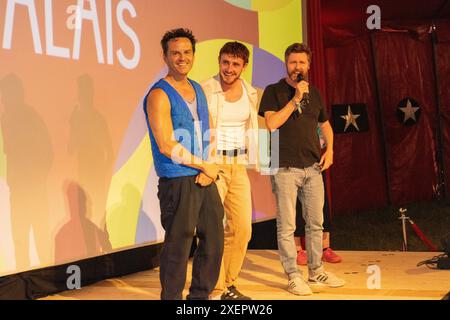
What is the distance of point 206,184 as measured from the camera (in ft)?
11.0

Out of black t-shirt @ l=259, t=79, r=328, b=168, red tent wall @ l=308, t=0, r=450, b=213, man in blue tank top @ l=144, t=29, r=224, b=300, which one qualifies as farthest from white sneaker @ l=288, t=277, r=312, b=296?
red tent wall @ l=308, t=0, r=450, b=213

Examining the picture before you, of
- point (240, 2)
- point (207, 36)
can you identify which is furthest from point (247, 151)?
point (240, 2)

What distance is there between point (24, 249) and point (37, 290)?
1.15 ft

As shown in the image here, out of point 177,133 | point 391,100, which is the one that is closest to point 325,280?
point 177,133

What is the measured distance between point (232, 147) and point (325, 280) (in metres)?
1.05

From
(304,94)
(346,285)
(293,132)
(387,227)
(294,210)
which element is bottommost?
(387,227)

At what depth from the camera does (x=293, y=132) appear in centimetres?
419

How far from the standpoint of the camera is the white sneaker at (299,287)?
4133 mm

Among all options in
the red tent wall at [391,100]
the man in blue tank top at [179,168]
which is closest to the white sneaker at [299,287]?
the man in blue tank top at [179,168]

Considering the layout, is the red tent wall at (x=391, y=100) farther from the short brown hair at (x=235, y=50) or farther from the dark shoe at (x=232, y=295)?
the dark shoe at (x=232, y=295)

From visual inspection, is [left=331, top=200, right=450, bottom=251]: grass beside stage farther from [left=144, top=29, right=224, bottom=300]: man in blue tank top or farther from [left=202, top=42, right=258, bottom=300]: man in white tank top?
[left=144, top=29, right=224, bottom=300]: man in blue tank top

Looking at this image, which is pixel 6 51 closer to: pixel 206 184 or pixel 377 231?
pixel 206 184

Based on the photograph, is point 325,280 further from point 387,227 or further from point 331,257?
point 387,227

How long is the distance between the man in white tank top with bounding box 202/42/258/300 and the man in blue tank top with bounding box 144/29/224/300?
1.46 ft
